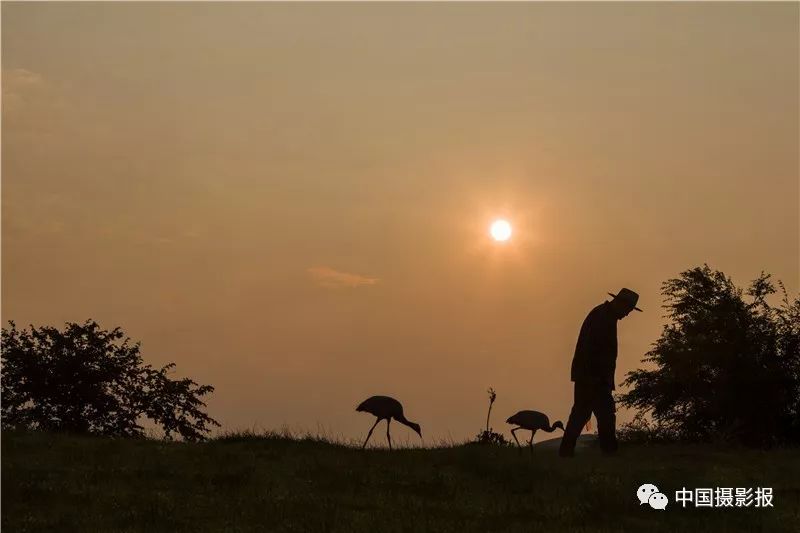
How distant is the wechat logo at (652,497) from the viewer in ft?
59.3

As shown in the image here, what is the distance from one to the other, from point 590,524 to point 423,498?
3.12 metres

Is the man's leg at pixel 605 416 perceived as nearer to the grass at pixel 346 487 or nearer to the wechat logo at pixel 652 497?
the grass at pixel 346 487

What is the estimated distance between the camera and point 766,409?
109ft

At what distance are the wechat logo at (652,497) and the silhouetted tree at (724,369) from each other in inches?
590

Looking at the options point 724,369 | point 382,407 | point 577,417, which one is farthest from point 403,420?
point 724,369

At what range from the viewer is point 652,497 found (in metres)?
18.3

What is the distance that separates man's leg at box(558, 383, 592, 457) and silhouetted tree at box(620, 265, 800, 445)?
34.9ft

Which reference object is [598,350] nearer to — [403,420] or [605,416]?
[605,416]

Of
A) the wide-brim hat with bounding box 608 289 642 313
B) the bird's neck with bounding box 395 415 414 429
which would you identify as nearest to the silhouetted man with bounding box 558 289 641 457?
the wide-brim hat with bounding box 608 289 642 313

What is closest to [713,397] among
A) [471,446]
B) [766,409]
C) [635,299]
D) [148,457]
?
[766,409]

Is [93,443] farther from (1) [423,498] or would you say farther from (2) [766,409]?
(2) [766,409]

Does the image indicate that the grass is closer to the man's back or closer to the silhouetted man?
the silhouetted man

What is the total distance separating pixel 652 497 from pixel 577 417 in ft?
19.1

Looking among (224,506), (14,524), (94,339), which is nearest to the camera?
(14,524)
